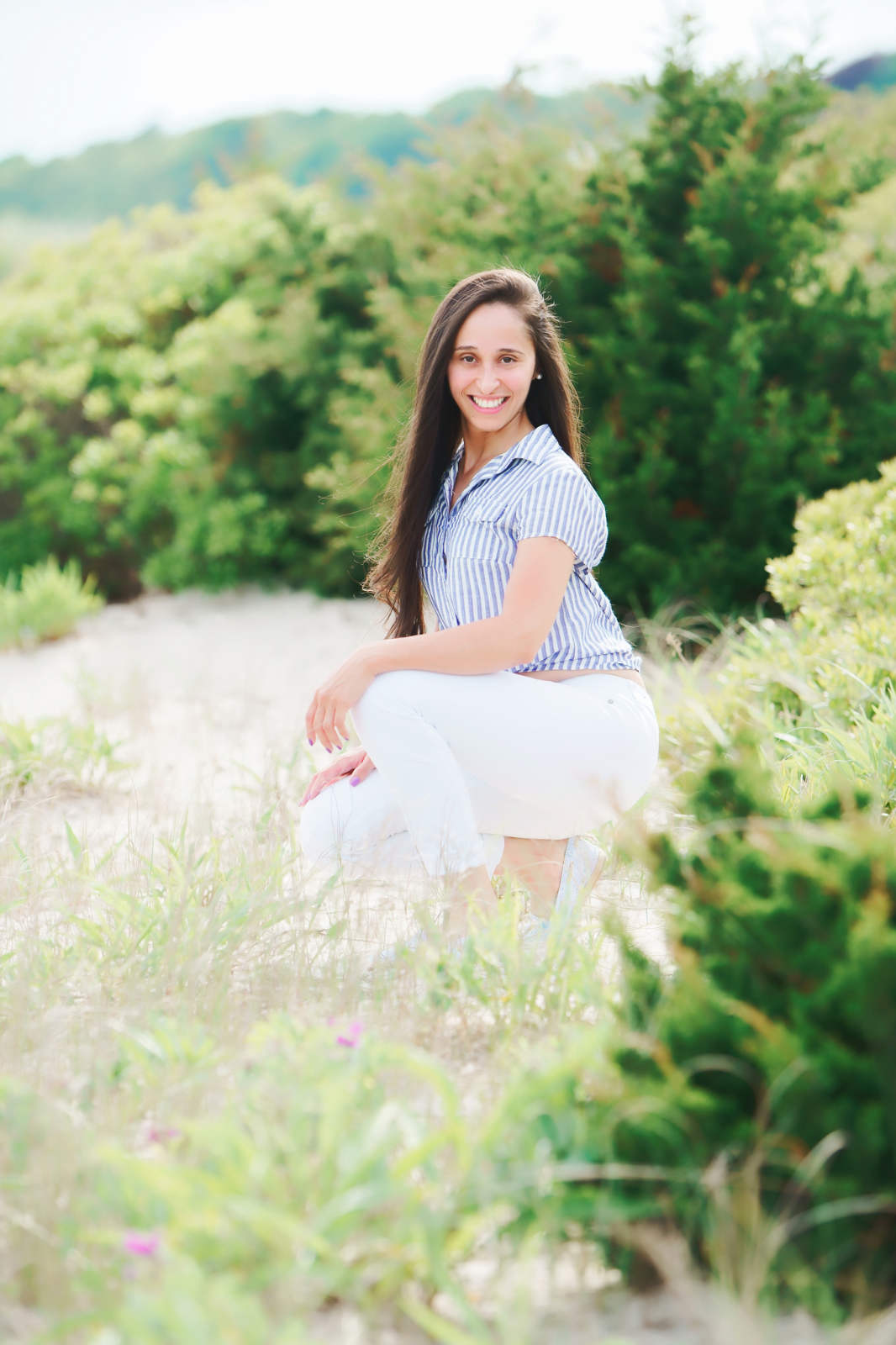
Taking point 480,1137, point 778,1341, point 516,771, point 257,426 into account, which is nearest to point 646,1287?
point 778,1341

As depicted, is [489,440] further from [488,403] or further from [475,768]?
[475,768]

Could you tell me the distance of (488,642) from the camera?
2756 mm

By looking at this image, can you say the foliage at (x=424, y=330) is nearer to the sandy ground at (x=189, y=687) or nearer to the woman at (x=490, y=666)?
the sandy ground at (x=189, y=687)

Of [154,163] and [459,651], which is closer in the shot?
[459,651]

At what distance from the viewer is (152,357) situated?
9234mm

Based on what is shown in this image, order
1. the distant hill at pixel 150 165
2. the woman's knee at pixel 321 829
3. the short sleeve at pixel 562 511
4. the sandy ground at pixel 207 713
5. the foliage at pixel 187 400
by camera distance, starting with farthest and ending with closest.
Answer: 1. the distant hill at pixel 150 165
2. the foliage at pixel 187 400
3. the woman's knee at pixel 321 829
4. the short sleeve at pixel 562 511
5. the sandy ground at pixel 207 713

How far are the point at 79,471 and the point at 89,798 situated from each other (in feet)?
16.9

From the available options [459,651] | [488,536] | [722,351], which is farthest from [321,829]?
[722,351]

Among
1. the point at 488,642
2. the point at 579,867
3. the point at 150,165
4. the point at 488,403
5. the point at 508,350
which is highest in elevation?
the point at 150,165

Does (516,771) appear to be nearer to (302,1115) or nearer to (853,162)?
(302,1115)

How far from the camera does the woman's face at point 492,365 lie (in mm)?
3053

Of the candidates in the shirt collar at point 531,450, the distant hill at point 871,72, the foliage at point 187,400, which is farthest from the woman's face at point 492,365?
the distant hill at point 871,72

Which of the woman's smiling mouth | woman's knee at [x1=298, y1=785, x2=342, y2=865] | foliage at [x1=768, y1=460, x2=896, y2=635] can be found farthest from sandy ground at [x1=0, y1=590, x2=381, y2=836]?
foliage at [x1=768, y1=460, x2=896, y2=635]

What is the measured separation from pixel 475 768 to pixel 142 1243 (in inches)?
63.6
